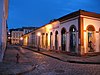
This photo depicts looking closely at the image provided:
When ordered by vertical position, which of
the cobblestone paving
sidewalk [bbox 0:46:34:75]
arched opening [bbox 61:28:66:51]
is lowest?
the cobblestone paving

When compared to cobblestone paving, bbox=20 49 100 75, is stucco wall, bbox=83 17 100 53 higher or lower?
higher

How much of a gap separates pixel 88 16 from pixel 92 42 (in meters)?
3.17

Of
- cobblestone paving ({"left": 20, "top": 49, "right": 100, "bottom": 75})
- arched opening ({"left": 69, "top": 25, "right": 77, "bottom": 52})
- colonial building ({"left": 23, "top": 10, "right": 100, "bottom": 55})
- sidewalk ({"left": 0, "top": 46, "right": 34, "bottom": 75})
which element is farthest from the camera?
arched opening ({"left": 69, "top": 25, "right": 77, "bottom": 52})

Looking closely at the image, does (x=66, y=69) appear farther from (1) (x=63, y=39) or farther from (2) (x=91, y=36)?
(1) (x=63, y=39)

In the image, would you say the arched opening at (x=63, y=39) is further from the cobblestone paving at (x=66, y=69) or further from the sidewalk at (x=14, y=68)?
the sidewalk at (x=14, y=68)

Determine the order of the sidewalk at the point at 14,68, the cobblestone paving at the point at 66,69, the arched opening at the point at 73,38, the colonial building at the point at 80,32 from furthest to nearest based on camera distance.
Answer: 1. the arched opening at the point at 73,38
2. the colonial building at the point at 80,32
3. the cobblestone paving at the point at 66,69
4. the sidewalk at the point at 14,68

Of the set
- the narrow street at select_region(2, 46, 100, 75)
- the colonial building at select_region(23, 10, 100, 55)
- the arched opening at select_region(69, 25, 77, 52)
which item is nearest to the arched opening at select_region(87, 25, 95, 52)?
the colonial building at select_region(23, 10, 100, 55)

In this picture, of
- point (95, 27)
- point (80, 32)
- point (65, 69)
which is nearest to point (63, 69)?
point (65, 69)

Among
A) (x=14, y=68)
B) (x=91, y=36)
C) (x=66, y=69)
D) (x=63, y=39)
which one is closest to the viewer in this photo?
(x=14, y=68)

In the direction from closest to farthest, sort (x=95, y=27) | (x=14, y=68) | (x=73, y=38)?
(x=14, y=68) → (x=95, y=27) → (x=73, y=38)

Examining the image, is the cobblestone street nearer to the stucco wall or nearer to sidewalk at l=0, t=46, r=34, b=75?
sidewalk at l=0, t=46, r=34, b=75

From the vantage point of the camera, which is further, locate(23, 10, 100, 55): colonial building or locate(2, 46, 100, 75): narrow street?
locate(23, 10, 100, 55): colonial building

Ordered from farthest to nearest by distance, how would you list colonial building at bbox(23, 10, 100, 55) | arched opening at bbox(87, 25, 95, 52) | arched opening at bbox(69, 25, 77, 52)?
1. arched opening at bbox(69, 25, 77, 52)
2. arched opening at bbox(87, 25, 95, 52)
3. colonial building at bbox(23, 10, 100, 55)

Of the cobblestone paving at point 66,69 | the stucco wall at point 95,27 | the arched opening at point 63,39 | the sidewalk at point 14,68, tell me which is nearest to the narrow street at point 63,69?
the cobblestone paving at point 66,69
